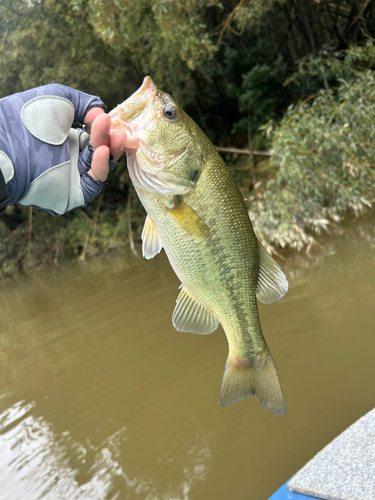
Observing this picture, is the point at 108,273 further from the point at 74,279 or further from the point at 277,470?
the point at 277,470

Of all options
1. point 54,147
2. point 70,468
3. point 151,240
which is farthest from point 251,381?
point 70,468

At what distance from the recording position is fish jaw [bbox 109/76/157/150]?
148 cm

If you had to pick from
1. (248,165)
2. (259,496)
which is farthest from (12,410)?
(248,165)

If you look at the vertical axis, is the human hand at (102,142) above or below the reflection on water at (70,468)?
above

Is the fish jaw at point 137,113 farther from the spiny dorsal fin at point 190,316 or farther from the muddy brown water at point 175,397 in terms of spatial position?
the muddy brown water at point 175,397

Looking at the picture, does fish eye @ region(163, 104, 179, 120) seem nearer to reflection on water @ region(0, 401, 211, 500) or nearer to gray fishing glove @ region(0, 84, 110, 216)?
gray fishing glove @ region(0, 84, 110, 216)

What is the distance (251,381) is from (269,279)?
1.28ft

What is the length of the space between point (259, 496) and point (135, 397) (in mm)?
1953

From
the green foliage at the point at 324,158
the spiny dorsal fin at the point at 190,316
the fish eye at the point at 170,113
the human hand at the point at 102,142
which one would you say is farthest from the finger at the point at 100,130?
the green foliage at the point at 324,158

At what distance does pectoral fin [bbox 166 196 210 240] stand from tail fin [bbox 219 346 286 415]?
0.53 m

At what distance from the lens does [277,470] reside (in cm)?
348

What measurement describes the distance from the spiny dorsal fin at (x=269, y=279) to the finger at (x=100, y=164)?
621mm

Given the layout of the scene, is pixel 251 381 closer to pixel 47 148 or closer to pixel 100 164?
pixel 100 164

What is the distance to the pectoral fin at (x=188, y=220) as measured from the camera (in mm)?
1473
